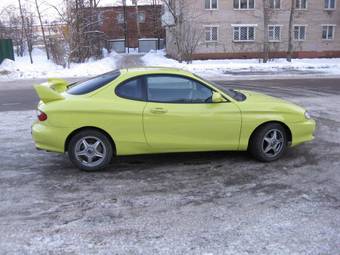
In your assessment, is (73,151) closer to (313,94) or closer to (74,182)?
(74,182)

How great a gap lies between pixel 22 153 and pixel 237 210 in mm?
3844

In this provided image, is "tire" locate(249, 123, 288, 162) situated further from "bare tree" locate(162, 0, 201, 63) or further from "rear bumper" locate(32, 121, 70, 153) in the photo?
"bare tree" locate(162, 0, 201, 63)

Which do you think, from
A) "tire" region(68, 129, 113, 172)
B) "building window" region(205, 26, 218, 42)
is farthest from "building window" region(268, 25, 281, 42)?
"tire" region(68, 129, 113, 172)

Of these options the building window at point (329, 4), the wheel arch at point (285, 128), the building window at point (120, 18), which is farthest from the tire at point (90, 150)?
the building window at point (120, 18)

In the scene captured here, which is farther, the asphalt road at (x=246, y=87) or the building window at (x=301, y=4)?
the building window at (x=301, y=4)

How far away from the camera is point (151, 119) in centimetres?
582

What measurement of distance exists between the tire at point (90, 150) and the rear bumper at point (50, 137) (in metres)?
0.12

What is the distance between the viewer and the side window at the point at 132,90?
591cm

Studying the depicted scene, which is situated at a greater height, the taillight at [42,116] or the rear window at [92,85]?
the rear window at [92,85]

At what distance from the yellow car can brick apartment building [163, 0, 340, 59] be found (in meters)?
28.9

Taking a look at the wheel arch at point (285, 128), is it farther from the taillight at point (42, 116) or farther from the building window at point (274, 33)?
the building window at point (274, 33)

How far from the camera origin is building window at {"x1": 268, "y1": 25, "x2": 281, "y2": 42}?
34875 millimetres

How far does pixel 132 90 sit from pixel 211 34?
29922mm

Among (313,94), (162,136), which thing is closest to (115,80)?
(162,136)
